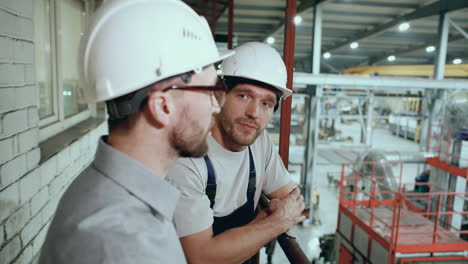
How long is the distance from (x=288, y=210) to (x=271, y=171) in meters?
0.41

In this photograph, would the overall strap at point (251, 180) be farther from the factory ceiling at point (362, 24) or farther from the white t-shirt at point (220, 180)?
the factory ceiling at point (362, 24)

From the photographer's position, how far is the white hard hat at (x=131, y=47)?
1196 mm

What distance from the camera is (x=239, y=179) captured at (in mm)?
2047

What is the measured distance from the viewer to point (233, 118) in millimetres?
2152

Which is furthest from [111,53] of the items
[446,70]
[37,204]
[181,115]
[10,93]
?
[446,70]

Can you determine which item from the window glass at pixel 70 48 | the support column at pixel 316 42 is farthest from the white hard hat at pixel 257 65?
the support column at pixel 316 42

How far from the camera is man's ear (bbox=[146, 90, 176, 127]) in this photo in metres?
1.22

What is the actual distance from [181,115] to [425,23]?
1511 cm

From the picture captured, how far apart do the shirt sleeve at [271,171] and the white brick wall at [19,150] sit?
1.60 metres

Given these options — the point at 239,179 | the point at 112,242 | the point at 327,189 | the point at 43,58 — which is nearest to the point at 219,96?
the point at 239,179

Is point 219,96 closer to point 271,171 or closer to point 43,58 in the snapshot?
point 271,171

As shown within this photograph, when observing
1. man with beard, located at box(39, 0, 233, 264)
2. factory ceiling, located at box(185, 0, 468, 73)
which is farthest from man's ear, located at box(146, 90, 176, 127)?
factory ceiling, located at box(185, 0, 468, 73)

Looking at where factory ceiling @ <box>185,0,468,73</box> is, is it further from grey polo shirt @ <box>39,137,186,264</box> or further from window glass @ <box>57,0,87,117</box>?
grey polo shirt @ <box>39,137,186,264</box>

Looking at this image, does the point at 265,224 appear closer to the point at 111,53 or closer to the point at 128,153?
the point at 128,153
